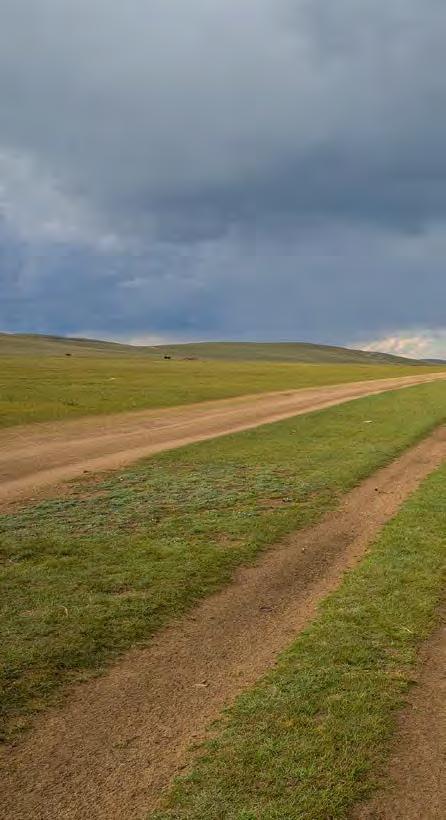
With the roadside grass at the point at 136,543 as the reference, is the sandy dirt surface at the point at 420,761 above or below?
below

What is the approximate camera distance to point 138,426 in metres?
30.0

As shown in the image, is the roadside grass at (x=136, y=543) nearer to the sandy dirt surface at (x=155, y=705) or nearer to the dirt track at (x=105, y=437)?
the sandy dirt surface at (x=155, y=705)

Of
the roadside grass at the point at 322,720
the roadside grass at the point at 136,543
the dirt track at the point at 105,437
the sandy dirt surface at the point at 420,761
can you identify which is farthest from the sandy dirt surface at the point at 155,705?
the dirt track at the point at 105,437

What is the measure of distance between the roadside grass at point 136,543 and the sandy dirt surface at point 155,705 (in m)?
0.40

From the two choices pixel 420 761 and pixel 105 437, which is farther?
pixel 105 437

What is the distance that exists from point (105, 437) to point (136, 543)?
15.3m

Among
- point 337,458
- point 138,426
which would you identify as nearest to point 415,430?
point 337,458

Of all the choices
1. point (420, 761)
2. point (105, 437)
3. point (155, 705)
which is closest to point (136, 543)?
point (155, 705)

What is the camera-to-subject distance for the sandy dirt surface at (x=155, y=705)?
15.9ft

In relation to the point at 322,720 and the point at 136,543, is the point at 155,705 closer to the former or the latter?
the point at 322,720

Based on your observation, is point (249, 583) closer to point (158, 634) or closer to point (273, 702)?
point (158, 634)

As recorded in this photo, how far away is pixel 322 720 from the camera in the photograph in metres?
5.76

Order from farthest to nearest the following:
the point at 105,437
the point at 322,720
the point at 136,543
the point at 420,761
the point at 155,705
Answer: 1. the point at 105,437
2. the point at 136,543
3. the point at 155,705
4. the point at 322,720
5. the point at 420,761

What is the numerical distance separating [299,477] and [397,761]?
41.8 feet
